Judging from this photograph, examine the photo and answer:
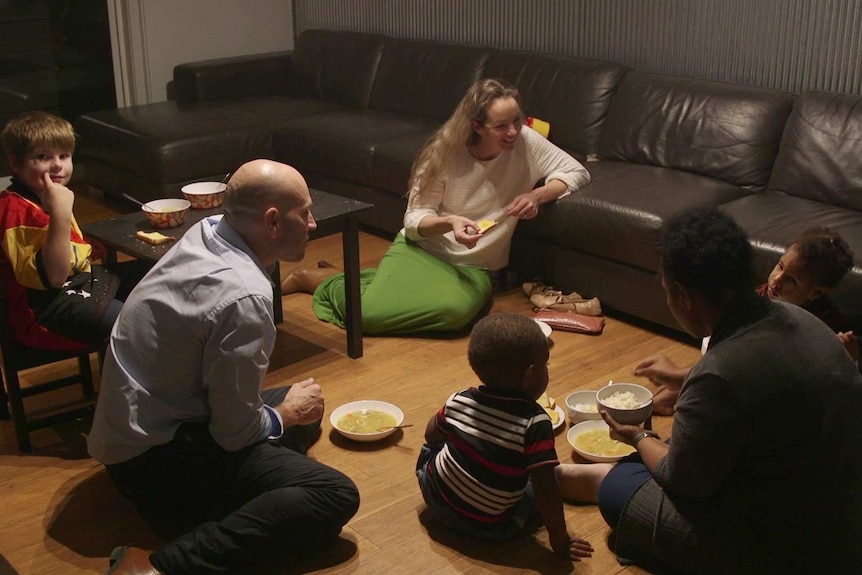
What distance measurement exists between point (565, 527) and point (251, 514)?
2.47ft

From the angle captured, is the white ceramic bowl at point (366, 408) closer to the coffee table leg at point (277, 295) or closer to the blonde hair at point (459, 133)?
the coffee table leg at point (277, 295)

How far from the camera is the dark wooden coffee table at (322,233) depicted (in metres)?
3.27

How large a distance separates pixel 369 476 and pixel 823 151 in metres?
2.21

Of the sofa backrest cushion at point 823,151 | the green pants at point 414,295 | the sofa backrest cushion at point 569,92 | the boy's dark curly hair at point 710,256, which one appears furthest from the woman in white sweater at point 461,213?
the boy's dark curly hair at point 710,256

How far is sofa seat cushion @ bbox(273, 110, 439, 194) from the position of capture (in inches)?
189

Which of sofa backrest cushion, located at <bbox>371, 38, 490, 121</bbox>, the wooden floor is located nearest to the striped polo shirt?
the wooden floor

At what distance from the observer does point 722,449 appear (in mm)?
2096

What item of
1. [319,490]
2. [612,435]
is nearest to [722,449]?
[612,435]

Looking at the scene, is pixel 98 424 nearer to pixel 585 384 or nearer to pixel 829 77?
pixel 585 384

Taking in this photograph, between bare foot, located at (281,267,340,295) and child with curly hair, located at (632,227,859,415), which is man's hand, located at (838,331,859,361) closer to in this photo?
child with curly hair, located at (632,227,859,415)

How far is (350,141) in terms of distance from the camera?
4.93m

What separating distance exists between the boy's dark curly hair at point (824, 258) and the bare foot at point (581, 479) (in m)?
0.83

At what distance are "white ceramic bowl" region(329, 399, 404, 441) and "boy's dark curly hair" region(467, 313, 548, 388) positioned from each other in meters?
0.71

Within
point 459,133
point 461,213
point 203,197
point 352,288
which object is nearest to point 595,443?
point 352,288
